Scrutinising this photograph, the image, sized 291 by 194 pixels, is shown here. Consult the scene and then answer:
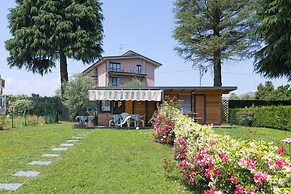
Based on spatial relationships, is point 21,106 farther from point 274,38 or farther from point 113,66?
point 274,38

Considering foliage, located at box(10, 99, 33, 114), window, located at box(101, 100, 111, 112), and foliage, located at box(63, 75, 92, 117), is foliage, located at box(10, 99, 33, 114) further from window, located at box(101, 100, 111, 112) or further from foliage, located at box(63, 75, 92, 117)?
window, located at box(101, 100, 111, 112)

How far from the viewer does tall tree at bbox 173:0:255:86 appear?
27.2 meters

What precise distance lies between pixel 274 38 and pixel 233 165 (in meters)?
20.0

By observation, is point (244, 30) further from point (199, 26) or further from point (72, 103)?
point (72, 103)

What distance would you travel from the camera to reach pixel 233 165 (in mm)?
3371

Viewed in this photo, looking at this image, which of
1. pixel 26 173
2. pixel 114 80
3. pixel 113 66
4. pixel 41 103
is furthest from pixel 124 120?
pixel 113 66

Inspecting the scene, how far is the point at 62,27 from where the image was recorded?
25672 mm

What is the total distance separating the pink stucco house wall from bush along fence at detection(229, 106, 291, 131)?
24401 millimetres

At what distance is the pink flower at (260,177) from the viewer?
2.70 metres

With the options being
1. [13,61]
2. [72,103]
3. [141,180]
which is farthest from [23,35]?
[141,180]

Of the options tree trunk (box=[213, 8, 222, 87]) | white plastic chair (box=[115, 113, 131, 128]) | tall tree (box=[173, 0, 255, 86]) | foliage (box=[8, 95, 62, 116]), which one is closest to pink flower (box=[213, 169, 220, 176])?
white plastic chair (box=[115, 113, 131, 128])

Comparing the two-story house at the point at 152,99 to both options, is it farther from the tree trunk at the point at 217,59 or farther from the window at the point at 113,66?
the window at the point at 113,66

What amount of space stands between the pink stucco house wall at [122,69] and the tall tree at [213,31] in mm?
15677

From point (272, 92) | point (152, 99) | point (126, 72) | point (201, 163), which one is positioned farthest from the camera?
point (126, 72)
